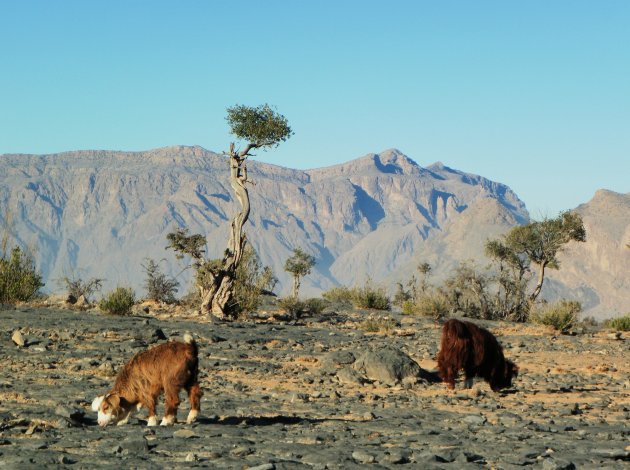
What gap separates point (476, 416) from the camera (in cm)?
1270

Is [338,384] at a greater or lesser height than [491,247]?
lesser

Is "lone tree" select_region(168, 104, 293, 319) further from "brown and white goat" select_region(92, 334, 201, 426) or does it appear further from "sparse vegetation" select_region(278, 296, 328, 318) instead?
"brown and white goat" select_region(92, 334, 201, 426)

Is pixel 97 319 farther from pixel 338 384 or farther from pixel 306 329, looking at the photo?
pixel 338 384

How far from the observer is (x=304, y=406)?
1417 cm

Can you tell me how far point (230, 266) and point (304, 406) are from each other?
1753cm

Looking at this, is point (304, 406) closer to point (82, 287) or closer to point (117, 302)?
point (117, 302)

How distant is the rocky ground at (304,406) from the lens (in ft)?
30.9

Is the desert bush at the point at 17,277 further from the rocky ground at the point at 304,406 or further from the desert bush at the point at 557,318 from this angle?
the desert bush at the point at 557,318

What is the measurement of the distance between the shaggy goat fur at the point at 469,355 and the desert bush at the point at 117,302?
1654 cm

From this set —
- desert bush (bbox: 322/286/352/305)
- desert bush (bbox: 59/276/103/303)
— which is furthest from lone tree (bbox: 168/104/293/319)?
desert bush (bbox: 322/286/352/305)

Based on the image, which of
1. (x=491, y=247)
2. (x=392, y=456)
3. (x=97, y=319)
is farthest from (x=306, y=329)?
(x=491, y=247)

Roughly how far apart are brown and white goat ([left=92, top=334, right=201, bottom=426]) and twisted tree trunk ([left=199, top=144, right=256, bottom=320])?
19.9m

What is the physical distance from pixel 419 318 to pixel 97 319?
15.3m

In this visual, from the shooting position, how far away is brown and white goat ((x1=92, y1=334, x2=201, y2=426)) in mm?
10781
